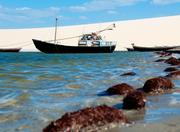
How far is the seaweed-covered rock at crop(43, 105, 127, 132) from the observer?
8047 millimetres

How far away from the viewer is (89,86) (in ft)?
55.5

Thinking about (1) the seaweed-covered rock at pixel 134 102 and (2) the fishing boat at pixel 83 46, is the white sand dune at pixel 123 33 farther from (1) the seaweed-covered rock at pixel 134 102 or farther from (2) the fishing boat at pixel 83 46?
(1) the seaweed-covered rock at pixel 134 102

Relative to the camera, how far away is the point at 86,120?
324 inches

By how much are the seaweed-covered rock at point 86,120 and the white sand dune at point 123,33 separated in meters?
98.8

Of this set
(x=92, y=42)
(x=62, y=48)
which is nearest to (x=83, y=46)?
(x=62, y=48)

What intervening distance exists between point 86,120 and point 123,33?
116 meters

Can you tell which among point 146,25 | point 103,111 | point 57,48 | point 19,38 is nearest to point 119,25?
point 146,25

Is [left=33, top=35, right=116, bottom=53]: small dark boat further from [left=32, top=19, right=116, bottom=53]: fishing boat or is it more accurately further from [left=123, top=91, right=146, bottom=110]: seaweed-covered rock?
[left=123, top=91, right=146, bottom=110]: seaweed-covered rock

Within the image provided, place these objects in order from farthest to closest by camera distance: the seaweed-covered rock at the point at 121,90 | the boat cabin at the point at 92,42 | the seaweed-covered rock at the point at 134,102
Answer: the boat cabin at the point at 92,42 < the seaweed-covered rock at the point at 121,90 < the seaweed-covered rock at the point at 134,102

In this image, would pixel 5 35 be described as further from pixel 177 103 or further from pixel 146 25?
pixel 177 103

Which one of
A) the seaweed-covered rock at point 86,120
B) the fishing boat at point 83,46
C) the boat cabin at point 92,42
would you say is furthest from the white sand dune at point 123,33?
the seaweed-covered rock at point 86,120

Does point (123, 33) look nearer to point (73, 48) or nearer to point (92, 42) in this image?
point (92, 42)

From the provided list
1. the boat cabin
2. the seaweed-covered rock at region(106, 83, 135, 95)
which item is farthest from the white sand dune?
the seaweed-covered rock at region(106, 83, 135, 95)

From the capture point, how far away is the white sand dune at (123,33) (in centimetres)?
11362
